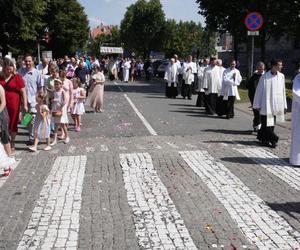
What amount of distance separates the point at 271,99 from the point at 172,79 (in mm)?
13465

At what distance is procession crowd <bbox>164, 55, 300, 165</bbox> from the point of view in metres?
11.0

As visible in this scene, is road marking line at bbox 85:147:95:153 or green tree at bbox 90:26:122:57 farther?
green tree at bbox 90:26:122:57

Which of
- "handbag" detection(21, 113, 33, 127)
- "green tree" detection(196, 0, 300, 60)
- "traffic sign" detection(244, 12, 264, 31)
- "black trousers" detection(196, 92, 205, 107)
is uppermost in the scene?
"green tree" detection(196, 0, 300, 60)

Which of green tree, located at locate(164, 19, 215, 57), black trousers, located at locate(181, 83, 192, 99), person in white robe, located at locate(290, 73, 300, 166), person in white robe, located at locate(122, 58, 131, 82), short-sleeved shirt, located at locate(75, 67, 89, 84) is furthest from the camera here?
green tree, located at locate(164, 19, 215, 57)

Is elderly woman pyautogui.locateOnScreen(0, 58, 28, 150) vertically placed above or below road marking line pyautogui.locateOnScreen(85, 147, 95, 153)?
above

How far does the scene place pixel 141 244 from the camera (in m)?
5.44

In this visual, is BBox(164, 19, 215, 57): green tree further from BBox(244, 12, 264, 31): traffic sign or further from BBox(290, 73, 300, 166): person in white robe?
BBox(290, 73, 300, 166): person in white robe

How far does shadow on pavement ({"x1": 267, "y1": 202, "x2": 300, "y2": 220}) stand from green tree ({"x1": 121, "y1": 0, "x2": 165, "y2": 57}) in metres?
83.3

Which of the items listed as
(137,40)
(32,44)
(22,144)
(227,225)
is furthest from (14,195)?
(137,40)

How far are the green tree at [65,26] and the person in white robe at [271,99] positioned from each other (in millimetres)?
51059

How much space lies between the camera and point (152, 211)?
6555 millimetres

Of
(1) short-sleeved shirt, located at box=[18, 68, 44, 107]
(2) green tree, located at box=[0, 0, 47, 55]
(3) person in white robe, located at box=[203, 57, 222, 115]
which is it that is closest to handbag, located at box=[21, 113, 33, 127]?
(1) short-sleeved shirt, located at box=[18, 68, 44, 107]

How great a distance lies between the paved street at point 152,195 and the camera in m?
5.63

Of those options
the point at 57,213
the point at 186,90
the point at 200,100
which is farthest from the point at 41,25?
the point at 57,213
